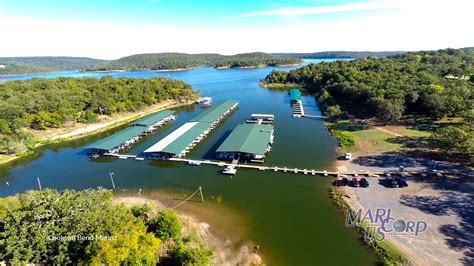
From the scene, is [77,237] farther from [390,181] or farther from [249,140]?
[390,181]

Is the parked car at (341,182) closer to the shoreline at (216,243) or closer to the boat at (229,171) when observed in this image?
the boat at (229,171)

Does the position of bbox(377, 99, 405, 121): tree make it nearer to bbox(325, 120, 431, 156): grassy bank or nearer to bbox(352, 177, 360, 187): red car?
bbox(325, 120, 431, 156): grassy bank

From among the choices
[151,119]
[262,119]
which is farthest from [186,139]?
[262,119]

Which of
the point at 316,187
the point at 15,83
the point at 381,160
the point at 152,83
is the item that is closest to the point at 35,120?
the point at 15,83

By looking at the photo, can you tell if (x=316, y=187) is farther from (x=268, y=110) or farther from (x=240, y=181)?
(x=268, y=110)

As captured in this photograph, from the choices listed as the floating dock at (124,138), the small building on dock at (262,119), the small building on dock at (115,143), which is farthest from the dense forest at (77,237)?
the small building on dock at (262,119)
